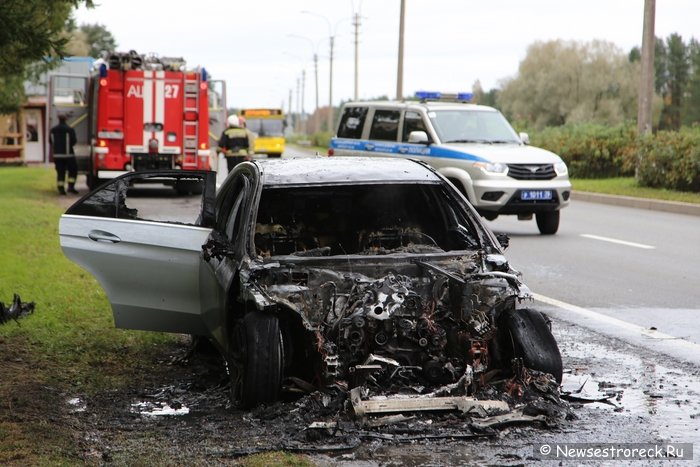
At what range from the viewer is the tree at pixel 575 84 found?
96.7 meters

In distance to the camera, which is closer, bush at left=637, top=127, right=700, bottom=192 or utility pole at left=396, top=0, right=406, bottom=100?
bush at left=637, top=127, right=700, bottom=192

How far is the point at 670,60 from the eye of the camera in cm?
13188

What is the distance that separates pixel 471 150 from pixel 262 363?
11520mm

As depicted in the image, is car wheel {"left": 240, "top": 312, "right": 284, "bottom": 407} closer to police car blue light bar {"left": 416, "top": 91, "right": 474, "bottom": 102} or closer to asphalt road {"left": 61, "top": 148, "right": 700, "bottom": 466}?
asphalt road {"left": 61, "top": 148, "right": 700, "bottom": 466}

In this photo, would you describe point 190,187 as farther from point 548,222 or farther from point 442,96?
point 442,96

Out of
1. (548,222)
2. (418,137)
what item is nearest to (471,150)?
(418,137)

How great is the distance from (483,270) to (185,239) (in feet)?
7.23

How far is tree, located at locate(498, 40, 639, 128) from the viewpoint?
96.7 meters

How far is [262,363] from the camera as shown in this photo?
19.7ft

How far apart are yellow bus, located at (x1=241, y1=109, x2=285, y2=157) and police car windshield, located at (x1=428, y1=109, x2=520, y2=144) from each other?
130 ft

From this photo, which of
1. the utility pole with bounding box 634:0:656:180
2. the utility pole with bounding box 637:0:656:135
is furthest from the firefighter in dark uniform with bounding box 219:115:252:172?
the utility pole with bounding box 637:0:656:135

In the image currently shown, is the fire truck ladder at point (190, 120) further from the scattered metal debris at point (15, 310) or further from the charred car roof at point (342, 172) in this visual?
the charred car roof at point (342, 172)

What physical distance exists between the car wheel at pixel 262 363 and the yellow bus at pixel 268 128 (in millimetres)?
51815

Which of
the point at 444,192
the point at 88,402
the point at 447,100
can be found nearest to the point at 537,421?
the point at 444,192
